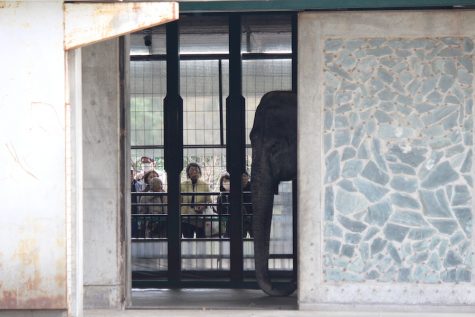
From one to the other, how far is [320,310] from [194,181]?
3.86 metres

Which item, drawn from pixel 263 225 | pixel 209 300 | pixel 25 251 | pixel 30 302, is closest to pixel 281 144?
pixel 263 225

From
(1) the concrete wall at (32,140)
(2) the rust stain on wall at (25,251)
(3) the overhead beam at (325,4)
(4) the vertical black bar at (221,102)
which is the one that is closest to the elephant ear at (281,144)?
(4) the vertical black bar at (221,102)

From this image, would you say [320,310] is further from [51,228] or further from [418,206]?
[51,228]

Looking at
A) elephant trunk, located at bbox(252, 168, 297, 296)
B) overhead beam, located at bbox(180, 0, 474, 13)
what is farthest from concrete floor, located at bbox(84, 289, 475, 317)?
overhead beam, located at bbox(180, 0, 474, 13)

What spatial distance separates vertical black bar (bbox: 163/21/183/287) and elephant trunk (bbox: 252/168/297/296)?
163cm

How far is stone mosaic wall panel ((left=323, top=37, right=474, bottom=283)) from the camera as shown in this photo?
1380 cm

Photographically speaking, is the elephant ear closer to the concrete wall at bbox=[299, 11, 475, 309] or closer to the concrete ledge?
the concrete wall at bbox=[299, 11, 475, 309]

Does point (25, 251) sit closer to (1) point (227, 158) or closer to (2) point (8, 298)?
(2) point (8, 298)

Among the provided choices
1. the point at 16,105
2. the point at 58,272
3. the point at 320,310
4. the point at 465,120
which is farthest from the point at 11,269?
the point at 465,120

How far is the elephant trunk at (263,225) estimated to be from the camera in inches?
606

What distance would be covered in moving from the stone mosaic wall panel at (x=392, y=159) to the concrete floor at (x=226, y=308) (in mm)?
→ 354

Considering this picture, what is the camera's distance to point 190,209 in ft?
56.6

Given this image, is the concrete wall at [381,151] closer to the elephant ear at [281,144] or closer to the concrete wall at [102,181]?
the elephant ear at [281,144]

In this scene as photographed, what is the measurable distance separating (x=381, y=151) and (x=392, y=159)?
0.14 m
